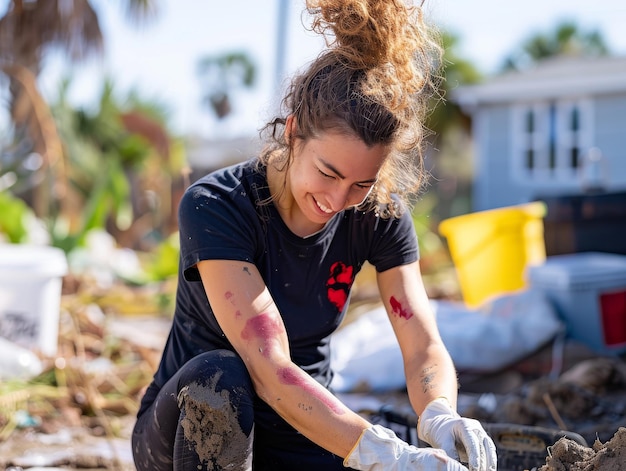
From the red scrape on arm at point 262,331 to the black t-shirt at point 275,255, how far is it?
154 millimetres

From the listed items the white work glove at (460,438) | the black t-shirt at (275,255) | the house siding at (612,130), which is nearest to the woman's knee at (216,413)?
the black t-shirt at (275,255)

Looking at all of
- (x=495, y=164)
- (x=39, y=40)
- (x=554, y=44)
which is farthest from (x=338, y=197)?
(x=554, y=44)

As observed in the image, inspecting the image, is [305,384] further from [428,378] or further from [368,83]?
[368,83]

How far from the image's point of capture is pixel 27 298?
396 cm

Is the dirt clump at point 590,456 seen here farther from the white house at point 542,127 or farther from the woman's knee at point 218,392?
the white house at point 542,127

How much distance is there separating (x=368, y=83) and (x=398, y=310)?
62 cm

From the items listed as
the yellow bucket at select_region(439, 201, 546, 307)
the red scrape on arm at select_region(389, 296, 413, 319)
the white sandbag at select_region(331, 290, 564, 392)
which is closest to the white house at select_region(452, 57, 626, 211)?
the yellow bucket at select_region(439, 201, 546, 307)

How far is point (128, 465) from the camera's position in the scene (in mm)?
2727

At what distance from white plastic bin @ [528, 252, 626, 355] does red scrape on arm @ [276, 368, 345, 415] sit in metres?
3.18

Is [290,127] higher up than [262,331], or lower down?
higher up

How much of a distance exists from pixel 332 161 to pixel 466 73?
24.3 metres

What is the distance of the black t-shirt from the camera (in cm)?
182

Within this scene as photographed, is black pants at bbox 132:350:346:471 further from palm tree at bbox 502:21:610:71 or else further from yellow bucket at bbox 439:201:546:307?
palm tree at bbox 502:21:610:71

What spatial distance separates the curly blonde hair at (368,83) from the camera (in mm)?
1734
